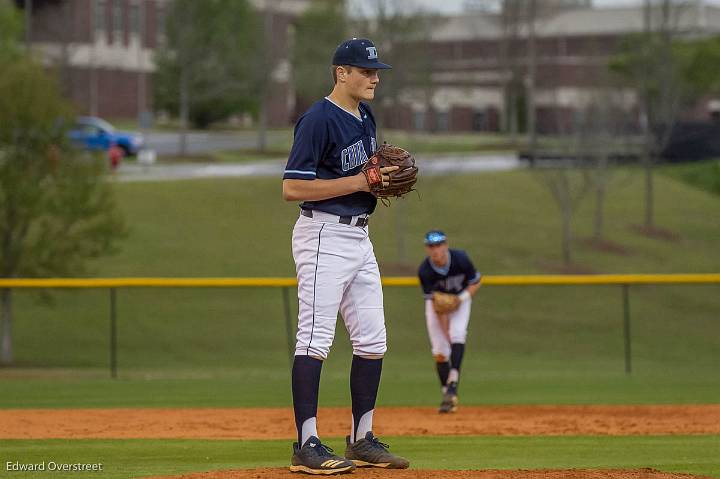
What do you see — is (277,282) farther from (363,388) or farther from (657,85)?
(657,85)

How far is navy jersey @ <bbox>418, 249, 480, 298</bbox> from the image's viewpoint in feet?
39.0

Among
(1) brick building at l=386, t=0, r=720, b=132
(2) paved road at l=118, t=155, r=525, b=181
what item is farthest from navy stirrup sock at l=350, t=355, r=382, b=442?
(1) brick building at l=386, t=0, r=720, b=132

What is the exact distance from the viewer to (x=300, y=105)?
242 feet

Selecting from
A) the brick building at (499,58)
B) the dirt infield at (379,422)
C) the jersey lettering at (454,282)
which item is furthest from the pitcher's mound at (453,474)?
the brick building at (499,58)

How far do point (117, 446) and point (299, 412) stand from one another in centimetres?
249

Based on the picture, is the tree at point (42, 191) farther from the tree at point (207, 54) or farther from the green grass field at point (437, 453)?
the tree at point (207, 54)

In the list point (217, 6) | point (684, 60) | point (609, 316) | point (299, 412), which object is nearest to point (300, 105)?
point (217, 6)

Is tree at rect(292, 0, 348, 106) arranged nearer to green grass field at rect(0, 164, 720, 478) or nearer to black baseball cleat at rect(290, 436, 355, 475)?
green grass field at rect(0, 164, 720, 478)

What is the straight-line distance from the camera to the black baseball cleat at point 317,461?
6086 mm

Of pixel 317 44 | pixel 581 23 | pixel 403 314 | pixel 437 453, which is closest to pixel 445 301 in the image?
pixel 437 453

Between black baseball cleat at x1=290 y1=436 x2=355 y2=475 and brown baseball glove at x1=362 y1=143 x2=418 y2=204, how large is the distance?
1.24 m

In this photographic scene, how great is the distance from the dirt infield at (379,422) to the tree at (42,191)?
8.87 metres

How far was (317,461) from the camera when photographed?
6.10m

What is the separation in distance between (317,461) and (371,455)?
1.28 feet
